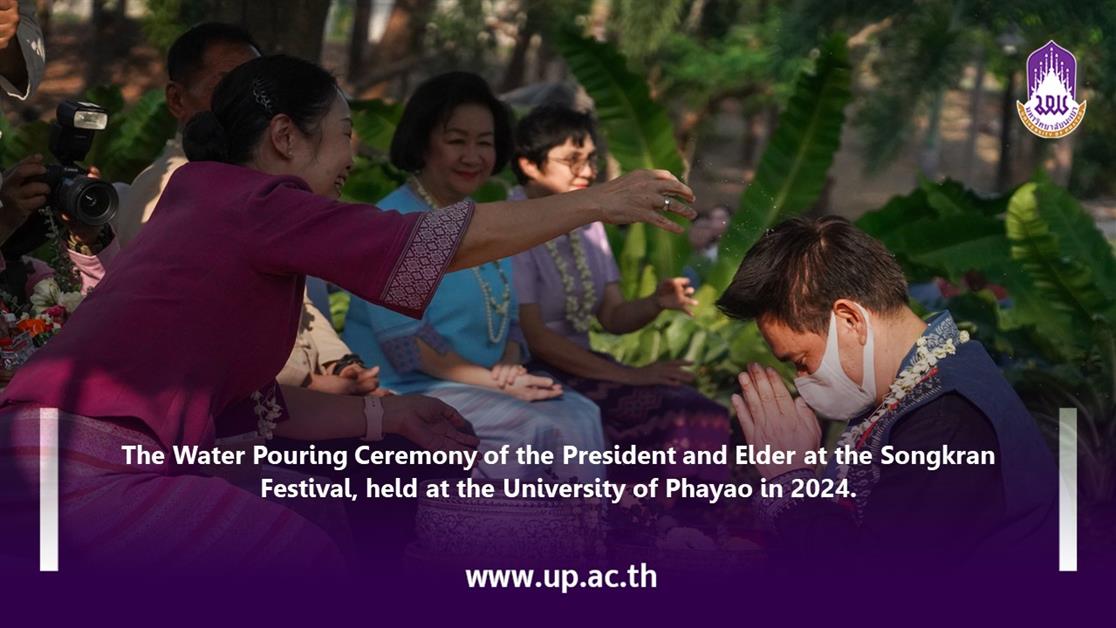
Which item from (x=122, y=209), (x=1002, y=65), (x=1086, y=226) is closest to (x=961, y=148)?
(x=1002, y=65)

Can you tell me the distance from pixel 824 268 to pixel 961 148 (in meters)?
29.2

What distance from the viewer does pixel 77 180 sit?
333 centimetres

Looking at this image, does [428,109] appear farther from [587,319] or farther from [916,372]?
[916,372]

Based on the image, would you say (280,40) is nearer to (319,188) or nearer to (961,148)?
(319,188)

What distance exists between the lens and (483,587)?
2988 millimetres

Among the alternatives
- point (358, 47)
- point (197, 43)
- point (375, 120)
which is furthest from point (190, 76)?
point (358, 47)

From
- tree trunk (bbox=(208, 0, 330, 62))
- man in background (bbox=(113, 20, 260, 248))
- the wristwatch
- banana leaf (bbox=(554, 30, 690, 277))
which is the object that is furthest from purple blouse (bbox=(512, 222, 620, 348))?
banana leaf (bbox=(554, 30, 690, 277))


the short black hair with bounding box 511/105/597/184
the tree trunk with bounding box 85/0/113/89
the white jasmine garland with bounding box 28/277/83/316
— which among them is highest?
the tree trunk with bounding box 85/0/113/89

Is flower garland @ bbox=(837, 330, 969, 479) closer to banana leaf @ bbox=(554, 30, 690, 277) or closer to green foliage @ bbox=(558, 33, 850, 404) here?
green foliage @ bbox=(558, 33, 850, 404)

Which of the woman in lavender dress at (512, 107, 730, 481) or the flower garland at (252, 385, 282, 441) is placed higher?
the woman in lavender dress at (512, 107, 730, 481)

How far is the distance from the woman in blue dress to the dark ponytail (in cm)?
154

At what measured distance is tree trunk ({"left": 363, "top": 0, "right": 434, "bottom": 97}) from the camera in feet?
45.5

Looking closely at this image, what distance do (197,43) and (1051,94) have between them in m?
2.41

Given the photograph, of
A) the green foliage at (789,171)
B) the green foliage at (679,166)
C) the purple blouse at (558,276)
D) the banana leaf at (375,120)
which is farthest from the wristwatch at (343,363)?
the banana leaf at (375,120)
